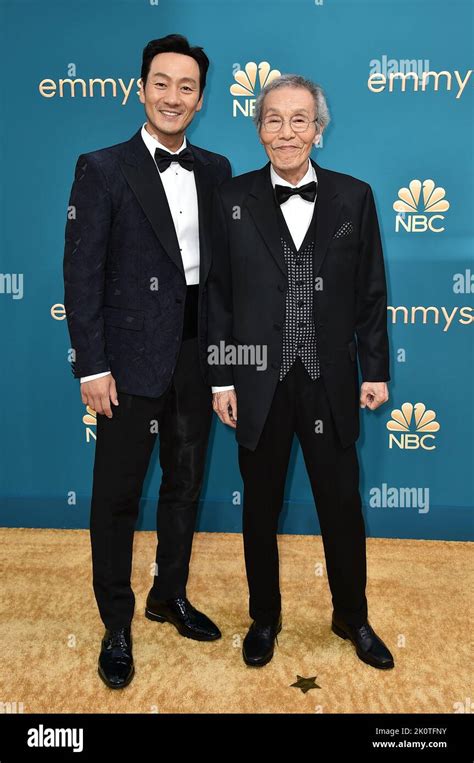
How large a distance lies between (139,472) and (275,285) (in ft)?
2.38

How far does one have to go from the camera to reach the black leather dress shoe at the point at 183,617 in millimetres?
2484

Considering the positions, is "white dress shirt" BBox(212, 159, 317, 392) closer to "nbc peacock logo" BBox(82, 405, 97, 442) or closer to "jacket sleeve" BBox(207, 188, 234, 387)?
"jacket sleeve" BBox(207, 188, 234, 387)

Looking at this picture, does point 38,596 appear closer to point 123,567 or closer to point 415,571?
point 123,567

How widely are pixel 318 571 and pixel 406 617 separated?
0.47 m

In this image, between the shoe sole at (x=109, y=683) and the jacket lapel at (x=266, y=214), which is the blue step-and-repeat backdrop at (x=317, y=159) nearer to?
the jacket lapel at (x=266, y=214)

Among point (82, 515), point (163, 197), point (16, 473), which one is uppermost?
point (163, 197)

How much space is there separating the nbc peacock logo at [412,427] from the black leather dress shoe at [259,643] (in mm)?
1092

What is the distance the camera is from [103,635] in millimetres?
2518

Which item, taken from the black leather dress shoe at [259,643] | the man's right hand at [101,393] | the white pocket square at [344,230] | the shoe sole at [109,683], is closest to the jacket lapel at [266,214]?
the white pocket square at [344,230]

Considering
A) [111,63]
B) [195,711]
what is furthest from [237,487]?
[111,63]

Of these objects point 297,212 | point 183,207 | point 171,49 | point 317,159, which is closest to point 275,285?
point 297,212

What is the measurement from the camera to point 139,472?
229cm
